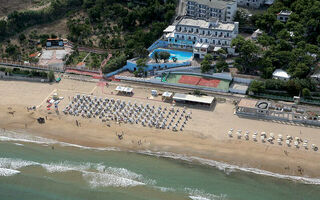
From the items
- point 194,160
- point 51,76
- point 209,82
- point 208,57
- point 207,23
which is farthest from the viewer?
point 207,23

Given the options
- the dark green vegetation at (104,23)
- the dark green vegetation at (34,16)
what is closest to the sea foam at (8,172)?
the dark green vegetation at (104,23)

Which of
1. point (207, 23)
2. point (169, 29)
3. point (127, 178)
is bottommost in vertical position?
point (127, 178)

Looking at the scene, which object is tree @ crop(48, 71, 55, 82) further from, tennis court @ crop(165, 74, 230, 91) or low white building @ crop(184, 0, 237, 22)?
low white building @ crop(184, 0, 237, 22)

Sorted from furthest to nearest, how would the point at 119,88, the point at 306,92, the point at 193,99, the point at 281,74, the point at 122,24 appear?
the point at 122,24 → the point at 119,88 → the point at 281,74 → the point at 193,99 → the point at 306,92

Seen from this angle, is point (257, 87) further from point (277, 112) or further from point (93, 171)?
point (93, 171)

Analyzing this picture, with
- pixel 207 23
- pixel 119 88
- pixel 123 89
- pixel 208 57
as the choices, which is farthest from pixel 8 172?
pixel 207 23

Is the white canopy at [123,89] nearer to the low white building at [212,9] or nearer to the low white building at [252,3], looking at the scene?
the low white building at [212,9]

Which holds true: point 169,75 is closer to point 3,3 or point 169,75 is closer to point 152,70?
point 152,70

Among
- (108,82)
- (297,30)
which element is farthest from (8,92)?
(297,30)
